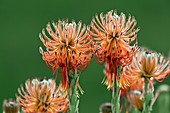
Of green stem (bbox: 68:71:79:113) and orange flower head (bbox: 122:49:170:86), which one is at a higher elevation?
orange flower head (bbox: 122:49:170:86)

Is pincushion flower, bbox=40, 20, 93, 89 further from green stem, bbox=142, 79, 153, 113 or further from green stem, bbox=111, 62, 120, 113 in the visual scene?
green stem, bbox=142, 79, 153, 113

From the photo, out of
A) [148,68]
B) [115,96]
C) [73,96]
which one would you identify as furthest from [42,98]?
[148,68]

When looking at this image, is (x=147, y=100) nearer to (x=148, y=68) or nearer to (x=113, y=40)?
(x=148, y=68)

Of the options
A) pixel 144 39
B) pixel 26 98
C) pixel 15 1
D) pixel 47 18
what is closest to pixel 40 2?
pixel 15 1

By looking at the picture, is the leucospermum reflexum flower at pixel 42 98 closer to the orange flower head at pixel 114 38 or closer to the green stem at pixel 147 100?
the orange flower head at pixel 114 38

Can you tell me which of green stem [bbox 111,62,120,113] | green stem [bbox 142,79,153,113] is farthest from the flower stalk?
green stem [bbox 111,62,120,113]
